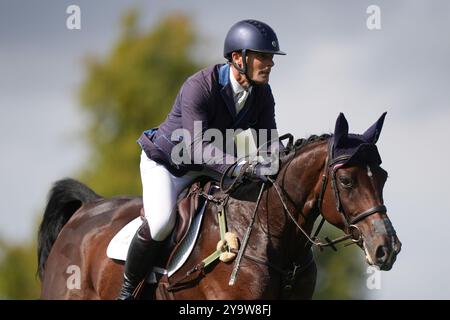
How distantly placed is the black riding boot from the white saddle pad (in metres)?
0.13

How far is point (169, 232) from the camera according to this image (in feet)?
27.0

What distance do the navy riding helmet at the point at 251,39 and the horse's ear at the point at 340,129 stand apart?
3.31ft

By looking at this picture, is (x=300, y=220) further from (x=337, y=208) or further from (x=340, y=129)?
(x=340, y=129)

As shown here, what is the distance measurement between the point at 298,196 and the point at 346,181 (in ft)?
1.77

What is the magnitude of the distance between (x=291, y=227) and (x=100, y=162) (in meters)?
20.3

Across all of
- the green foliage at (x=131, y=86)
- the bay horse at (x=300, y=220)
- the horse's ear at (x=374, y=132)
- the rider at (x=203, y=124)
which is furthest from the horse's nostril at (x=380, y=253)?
the green foliage at (x=131, y=86)

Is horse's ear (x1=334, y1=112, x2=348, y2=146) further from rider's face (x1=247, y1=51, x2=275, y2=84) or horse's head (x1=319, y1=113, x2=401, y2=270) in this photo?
rider's face (x1=247, y1=51, x2=275, y2=84)

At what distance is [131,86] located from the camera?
98.5ft

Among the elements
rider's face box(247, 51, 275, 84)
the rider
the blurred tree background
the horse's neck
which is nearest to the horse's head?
the horse's neck

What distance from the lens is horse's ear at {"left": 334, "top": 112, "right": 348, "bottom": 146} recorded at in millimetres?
7426

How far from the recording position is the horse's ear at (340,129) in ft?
24.4

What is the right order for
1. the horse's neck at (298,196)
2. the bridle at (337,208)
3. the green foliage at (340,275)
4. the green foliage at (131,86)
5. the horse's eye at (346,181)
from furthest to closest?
the green foliage at (340,275) → the green foliage at (131,86) → the horse's neck at (298,196) → the horse's eye at (346,181) → the bridle at (337,208)

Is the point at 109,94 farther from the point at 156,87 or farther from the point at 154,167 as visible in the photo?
the point at 154,167

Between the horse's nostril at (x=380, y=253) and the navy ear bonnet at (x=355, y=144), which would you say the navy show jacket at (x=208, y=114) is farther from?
the horse's nostril at (x=380, y=253)
